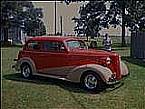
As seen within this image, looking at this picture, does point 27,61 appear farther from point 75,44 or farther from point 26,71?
point 75,44

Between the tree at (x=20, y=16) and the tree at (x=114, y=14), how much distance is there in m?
11.5

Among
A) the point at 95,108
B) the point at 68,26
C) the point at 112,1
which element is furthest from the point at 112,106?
the point at 68,26

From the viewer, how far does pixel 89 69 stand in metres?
11.6

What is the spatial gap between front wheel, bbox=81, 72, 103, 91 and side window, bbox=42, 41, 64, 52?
57.2 inches

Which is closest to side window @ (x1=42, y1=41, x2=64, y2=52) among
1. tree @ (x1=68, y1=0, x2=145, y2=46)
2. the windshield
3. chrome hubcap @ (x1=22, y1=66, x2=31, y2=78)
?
the windshield

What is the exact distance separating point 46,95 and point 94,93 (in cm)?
153

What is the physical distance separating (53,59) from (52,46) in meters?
0.52

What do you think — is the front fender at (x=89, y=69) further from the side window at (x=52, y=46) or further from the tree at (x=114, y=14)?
the tree at (x=114, y=14)

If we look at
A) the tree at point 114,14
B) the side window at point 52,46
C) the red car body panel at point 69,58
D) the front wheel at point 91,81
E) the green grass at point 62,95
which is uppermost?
the tree at point 114,14

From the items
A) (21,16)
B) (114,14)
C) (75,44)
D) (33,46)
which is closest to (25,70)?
(33,46)

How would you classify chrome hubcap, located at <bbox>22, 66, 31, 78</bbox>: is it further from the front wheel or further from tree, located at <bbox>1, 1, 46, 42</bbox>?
tree, located at <bbox>1, 1, 46, 42</bbox>

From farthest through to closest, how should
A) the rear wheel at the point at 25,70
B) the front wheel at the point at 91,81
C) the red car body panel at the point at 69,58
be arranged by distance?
the rear wheel at the point at 25,70
the red car body panel at the point at 69,58
the front wheel at the point at 91,81

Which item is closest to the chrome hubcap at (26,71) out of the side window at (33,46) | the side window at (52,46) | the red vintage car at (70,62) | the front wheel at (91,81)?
the red vintage car at (70,62)

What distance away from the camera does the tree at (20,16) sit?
6082 centimetres
